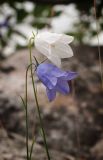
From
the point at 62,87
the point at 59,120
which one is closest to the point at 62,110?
the point at 59,120

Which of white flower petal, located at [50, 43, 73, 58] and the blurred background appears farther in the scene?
the blurred background

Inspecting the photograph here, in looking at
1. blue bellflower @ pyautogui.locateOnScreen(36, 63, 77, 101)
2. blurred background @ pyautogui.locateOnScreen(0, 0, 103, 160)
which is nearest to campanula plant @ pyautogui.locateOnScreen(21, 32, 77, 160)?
blue bellflower @ pyautogui.locateOnScreen(36, 63, 77, 101)

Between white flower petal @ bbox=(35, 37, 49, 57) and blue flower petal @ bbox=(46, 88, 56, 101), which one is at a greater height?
white flower petal @ bbox=(35, 37, 49, 57)

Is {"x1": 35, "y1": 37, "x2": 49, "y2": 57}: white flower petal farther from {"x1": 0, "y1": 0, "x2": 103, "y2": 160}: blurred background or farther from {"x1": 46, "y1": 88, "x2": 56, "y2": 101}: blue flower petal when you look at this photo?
{"x1": 0, "y1": 0, "x2": 103, "y2": 160}: blurred background

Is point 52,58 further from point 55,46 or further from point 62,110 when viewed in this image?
point 62,110

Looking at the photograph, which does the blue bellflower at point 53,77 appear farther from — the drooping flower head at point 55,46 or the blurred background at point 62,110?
the blurred background at point 62,110

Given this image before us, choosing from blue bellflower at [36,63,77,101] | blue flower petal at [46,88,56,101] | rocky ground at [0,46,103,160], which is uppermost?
blue bellflower at [36,63,77,101]

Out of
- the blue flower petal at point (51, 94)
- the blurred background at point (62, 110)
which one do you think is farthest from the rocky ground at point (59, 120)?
the blue flower petal at point (51, 94)
